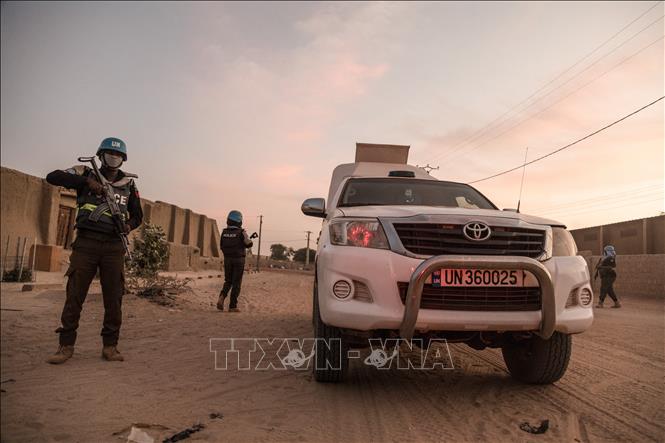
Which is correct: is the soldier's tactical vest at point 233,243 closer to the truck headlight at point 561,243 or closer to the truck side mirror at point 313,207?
the truck side mirror at point 313,207

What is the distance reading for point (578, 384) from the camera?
401 cm

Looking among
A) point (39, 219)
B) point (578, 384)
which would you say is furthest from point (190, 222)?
point (578, 384)

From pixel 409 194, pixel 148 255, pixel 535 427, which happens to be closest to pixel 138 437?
pixel 535 427

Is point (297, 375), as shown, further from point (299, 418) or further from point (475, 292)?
point (475, 292)

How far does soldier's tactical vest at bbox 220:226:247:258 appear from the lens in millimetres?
8953

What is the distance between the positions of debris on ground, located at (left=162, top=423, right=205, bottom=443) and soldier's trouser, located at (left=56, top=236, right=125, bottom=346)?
7.05ft

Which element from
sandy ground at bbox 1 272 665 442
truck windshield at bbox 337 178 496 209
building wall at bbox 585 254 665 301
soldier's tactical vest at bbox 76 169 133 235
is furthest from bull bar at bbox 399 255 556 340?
building wall at bbox 585 254 665 301

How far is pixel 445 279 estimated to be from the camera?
3104 millimetres

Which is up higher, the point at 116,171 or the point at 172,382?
the point at 116,171

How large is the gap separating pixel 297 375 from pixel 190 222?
95.7 feet

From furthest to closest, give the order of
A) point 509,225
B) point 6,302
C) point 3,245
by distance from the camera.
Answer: point 3,245 → point 6,302 → point 509,225

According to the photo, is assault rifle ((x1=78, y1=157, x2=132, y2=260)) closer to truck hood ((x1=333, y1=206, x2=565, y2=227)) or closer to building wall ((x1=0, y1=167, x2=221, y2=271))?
truck hood ((x1=333, y1=206, x2=565, y2=227))

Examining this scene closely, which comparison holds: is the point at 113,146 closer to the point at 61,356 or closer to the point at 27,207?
the point at 61,356

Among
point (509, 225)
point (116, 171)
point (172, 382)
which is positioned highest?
point (116, 171)
